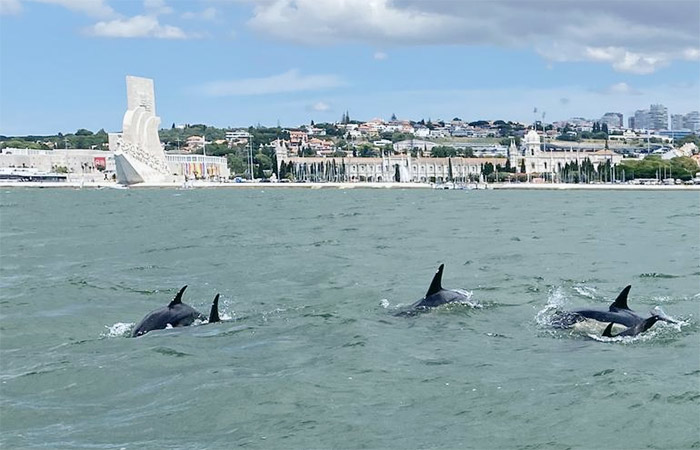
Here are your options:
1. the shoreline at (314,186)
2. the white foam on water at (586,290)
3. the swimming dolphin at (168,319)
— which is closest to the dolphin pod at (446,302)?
the swimming dolphin at (168,319)

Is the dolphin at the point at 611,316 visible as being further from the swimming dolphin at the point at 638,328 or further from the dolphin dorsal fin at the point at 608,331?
the dolphin dorsal fin at the point at 608,331

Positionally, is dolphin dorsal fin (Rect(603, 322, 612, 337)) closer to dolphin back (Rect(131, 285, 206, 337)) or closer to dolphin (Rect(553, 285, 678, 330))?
dolphin (Rect(553, 285, 678, 330))

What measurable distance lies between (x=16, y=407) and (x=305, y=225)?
3494 cm

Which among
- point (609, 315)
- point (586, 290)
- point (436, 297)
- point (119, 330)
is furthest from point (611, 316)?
point (119, 330)

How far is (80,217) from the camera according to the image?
57.2 metres

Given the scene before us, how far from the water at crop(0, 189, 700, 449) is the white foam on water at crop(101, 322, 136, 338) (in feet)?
0.28

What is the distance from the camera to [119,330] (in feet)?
54.4

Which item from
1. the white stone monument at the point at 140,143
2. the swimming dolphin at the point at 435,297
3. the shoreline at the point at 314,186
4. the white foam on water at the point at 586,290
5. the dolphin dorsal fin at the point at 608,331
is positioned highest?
the white stone monument at the point at 140,143

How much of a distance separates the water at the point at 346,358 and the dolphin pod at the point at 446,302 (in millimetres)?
261

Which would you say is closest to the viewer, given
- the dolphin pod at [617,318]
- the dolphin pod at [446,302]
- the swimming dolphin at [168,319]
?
the dolphin pod at [617,318]

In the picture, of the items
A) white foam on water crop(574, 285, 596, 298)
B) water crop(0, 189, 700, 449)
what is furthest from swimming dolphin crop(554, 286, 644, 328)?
white foam on water crop(574, 285, 596, 298)

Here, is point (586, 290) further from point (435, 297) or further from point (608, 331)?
point (608, 331)

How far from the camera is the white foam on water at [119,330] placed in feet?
53.1

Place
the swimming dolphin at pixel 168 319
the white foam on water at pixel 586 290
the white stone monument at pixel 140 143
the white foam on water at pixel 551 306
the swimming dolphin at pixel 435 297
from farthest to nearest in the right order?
the white stone monument at pixel 140 143 < the white foam on water at pixel 586 290 < the swimming dolphin at pixel 435 297 < the white foam on water at pixel 551 306 < the swimming dolphin at pixel 168 319
